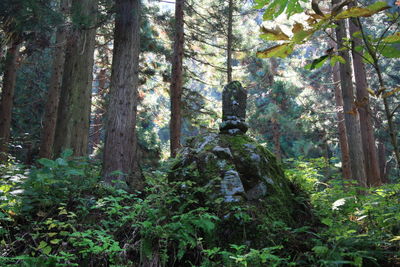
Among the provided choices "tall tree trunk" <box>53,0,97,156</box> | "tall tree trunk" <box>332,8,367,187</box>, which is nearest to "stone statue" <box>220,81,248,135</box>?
"tall tree trunk" <box>332,8,367,187</box>

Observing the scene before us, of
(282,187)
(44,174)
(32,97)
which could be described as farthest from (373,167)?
(32,97)

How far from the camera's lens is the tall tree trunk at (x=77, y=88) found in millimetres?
7148

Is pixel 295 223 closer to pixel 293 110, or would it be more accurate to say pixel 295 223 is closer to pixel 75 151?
pixel 75 151

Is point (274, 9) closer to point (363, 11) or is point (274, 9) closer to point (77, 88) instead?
point (363, 11)

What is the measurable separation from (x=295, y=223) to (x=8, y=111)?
10368mm

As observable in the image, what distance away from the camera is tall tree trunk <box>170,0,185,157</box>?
12.3m

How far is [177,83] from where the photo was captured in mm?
12438

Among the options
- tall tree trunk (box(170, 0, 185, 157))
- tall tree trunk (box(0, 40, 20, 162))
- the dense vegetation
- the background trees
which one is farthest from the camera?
tall tree trunk (box(170, 0, 185, 157))

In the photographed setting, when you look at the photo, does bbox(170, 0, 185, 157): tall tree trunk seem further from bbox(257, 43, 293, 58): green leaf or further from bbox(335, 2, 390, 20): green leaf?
bbox(335, 2, 390, 20): green leaf

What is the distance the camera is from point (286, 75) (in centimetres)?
2206

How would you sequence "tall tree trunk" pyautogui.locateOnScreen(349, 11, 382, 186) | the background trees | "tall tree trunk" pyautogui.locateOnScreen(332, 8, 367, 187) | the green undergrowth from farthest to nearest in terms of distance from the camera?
"tall tree trunk" pyautogui.locateOnScreen(349, 11, 382, 186), "tall tree trunk" pyautogui.locateOnScreen(332, 8, 367, 187), the background trees, the green undergrowth

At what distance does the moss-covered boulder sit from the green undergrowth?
4 cm

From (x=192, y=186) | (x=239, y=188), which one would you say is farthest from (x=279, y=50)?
(x=192, y=186)

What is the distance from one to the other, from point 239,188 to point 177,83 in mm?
9065
